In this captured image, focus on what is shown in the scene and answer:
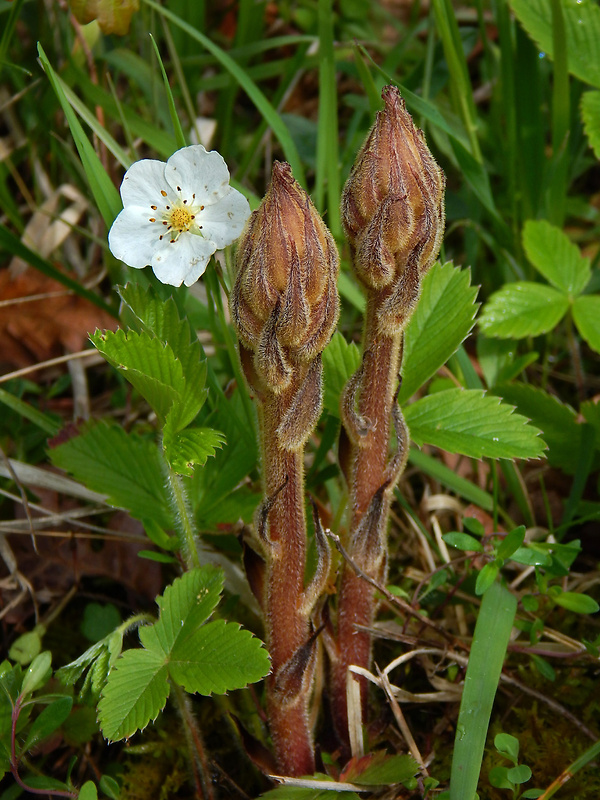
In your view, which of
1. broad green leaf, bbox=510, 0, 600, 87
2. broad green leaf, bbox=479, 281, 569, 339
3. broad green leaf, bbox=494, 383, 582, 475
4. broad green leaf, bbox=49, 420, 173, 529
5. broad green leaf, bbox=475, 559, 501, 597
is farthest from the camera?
broad green leaf, bbox=510, 0, 600, 87

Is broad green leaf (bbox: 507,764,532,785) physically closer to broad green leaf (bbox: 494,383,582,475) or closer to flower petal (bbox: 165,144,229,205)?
broad green leaf (bbox: 494,383,582,475)

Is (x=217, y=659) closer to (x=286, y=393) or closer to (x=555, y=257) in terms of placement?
(x=286, y=393)

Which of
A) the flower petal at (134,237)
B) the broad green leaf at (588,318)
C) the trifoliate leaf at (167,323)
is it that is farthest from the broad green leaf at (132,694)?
the broad green leaf at (588,318)

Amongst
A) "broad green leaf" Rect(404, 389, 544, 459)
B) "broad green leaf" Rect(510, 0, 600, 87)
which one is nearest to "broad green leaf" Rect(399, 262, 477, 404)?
"broad green leaf" Rect(404, 389, 544, 459)

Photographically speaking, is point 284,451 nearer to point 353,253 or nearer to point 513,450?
point 353,253

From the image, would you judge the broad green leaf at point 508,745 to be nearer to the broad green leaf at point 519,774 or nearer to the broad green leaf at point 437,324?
the broad green leaf at point 519,774

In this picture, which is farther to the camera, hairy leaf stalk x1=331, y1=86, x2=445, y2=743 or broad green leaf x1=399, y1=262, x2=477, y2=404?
broad green leaf x1=399, y1=262, x2=477, y2=404
